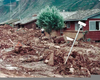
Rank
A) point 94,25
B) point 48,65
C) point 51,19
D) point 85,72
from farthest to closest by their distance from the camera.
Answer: point 51,19 < point 94,25 < point 48,65 < point 85,72

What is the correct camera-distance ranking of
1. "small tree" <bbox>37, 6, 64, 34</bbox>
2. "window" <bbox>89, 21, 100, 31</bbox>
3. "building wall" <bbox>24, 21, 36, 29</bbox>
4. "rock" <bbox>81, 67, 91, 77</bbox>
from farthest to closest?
"building wall" <bbox>24, 21, 36, 29</bbox> → "small tree" <bbox>37, 6, 64, 34</bbox> → "window" <bbox>89, 21, 100, 31</bbox> → "rock" <bbox>81, 67, 91, 77</bbox>

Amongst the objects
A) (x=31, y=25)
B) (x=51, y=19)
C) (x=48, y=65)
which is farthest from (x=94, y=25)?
(x=31, y=25)

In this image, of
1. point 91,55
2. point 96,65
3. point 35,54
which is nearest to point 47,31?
Answer: point 35,54

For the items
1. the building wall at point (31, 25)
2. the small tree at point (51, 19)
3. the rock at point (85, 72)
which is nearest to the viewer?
the rock at point (85, 72)

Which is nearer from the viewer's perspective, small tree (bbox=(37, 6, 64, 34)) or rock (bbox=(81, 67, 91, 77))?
rock (bbox=(81, 67, 91, 77))

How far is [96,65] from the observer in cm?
872

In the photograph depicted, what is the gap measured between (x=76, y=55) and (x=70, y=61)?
2.33ft

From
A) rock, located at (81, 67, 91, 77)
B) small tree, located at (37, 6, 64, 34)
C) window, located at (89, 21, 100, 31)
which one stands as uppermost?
small tree, located at (37, 6, 64, 34)

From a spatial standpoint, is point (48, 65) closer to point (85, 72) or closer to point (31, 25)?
point (85, 72)

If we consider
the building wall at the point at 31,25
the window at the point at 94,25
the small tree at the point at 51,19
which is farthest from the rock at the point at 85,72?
the building wall at the point at 31,25

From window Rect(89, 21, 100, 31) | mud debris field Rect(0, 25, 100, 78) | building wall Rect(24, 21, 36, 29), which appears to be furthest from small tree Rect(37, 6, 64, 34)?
building wall Rect(24, 21, 36, 29)

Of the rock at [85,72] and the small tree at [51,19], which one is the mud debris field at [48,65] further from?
the small tree at [51,19]

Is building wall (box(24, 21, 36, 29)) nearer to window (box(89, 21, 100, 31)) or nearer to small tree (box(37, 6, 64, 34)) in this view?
small tree (box(37, 6, 64, 34))

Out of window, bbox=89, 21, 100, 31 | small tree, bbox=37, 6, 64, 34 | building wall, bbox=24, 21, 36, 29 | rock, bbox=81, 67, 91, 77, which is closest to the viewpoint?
rock, bbox=81, 67, 91, 77
